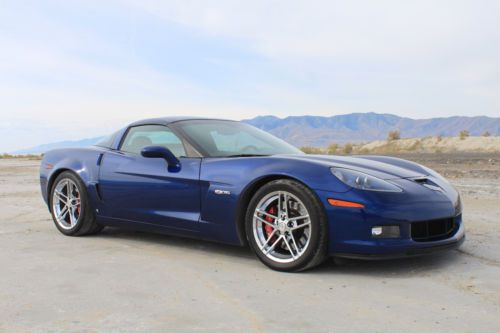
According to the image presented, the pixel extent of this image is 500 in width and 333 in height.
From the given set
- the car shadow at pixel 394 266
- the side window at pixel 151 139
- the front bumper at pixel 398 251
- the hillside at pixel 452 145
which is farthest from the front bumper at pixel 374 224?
the hillside at pixel 452 145

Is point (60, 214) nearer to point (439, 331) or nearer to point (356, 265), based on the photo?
point (356, 265)

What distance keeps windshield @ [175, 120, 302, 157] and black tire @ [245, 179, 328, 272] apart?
0.78 metres

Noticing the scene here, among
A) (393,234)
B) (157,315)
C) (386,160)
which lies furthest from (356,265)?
(157,315)

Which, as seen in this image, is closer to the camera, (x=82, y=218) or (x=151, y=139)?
(x=151, y=139)

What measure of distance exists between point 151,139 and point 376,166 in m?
2.20

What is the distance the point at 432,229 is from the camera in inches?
160

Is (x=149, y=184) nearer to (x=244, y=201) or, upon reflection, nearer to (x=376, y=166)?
(x=244, y=201)

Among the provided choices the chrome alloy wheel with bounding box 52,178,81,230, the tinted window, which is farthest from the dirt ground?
the tinted window

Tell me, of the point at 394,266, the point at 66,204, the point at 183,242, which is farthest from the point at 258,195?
the point at 66,204

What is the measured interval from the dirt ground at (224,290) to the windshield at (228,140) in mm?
897

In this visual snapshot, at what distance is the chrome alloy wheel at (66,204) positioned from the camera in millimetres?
5809

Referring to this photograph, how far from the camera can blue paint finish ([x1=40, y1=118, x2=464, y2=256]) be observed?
3885 millimetres

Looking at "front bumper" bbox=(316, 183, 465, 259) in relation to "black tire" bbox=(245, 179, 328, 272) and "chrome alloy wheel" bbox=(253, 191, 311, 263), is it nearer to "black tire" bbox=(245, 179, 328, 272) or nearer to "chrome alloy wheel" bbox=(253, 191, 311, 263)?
"black tire" bbox=(245, 179, 328, 272)

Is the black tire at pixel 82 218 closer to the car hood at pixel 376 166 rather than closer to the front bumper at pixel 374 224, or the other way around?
the car hood at pixel 376 166
